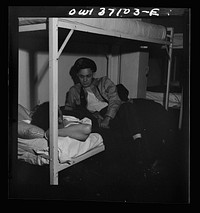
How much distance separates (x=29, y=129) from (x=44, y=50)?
0.34m

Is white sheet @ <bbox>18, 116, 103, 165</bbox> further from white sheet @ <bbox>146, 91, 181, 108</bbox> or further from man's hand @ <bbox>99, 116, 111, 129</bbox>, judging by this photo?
white sheet @ <bbox>146, 91, 181, 108</bbox>

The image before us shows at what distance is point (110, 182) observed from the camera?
1.51 m

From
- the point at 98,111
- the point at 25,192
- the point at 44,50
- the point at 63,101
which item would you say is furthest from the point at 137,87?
the point at 25,192

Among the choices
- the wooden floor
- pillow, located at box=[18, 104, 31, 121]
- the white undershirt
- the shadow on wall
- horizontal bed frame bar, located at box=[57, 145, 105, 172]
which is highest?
the shadow on wall

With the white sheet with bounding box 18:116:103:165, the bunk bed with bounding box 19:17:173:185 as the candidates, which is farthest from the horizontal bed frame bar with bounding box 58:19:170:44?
the white sheet with bounding box 18:116:103:165

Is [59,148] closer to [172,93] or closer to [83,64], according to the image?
[83,64]

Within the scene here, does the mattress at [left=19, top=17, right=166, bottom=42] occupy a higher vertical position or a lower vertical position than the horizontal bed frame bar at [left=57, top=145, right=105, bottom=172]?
higher

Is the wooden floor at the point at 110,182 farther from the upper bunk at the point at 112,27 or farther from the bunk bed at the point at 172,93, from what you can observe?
the upper bunk at the point at 112,27

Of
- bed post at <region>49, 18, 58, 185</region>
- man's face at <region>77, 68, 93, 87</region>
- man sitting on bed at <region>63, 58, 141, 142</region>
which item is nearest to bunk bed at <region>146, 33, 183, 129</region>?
man sitting on bed at <region>63, 58, 141, 142</region>

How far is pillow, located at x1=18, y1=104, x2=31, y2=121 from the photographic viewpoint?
4.90ft

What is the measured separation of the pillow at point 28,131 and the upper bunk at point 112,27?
404mm

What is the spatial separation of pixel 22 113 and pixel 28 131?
0.08 metres

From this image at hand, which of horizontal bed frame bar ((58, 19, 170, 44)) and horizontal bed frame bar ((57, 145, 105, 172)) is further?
horizontal bed frame bar ((57, 145, 105, 172))

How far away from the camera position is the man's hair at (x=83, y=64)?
1488 mm
